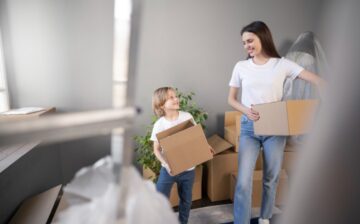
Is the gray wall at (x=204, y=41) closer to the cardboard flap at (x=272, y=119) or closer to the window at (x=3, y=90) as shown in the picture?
the window at (x=3, y=90)

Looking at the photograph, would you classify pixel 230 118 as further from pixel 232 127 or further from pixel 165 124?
pixel 165 124

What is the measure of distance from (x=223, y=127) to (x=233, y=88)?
38.5 inches

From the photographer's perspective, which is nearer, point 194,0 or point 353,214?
point 353,214

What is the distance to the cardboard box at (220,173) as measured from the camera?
89.6 inches

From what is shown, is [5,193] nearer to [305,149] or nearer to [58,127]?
[58,127]

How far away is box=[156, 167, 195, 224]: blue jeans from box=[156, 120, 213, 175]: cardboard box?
0.17 m

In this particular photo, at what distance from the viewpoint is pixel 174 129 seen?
5.10 feet

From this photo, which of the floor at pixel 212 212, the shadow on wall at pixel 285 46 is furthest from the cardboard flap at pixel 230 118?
the shadow on wall at pixel 285 46

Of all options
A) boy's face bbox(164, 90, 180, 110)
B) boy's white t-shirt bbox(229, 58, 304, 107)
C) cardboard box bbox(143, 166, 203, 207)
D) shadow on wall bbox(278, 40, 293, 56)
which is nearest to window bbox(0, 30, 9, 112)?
cardboard box bbox(143, 166, 203, 207)

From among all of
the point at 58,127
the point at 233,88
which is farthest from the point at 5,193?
the point at 58,127

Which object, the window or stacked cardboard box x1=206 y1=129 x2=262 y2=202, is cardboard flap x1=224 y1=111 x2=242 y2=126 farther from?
the window

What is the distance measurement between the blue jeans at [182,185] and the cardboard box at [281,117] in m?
0.50

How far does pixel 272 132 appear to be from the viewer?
5.03 ft

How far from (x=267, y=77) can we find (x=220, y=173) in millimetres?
1009
